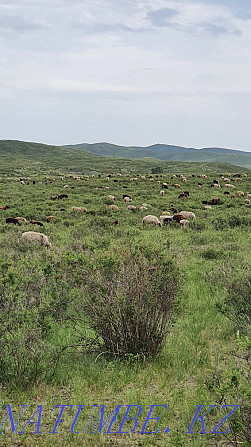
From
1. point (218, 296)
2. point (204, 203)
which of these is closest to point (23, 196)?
point (204, 203)

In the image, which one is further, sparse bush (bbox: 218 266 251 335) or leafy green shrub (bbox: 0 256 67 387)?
sparse bush (bbox: 218 266 251 335)

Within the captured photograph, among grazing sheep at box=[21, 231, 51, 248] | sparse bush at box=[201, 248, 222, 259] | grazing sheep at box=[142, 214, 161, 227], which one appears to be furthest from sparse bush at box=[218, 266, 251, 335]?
grazing sheep at box=[142, 214, 161, 227]

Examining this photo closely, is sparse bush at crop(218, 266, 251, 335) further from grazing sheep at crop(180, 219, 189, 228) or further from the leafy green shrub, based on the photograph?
grazing sheep at crop(180, 219, 189, 228)

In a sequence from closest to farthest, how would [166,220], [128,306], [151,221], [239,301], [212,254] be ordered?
[128,306]
[239,301]
[212,254]
[151,221]
[166,220]

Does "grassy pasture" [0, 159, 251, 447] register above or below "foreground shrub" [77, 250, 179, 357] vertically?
below

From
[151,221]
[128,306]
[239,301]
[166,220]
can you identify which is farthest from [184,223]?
[128,306]

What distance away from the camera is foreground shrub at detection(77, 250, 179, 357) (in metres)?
4.97

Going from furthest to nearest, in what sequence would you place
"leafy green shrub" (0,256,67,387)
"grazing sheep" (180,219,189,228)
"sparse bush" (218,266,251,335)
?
"grazing sheep" (180,219,189,228), "sparse bush" (218,266,251,335), "leafy green shrub" (0,256,67,387)

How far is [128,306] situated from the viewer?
4945 millimetres

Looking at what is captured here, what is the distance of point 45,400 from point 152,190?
101 ft

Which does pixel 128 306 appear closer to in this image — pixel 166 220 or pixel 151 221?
pixel 151 221

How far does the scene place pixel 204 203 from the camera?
26.9 meters

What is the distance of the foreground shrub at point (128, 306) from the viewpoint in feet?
16.3

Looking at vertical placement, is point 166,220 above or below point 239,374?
below
